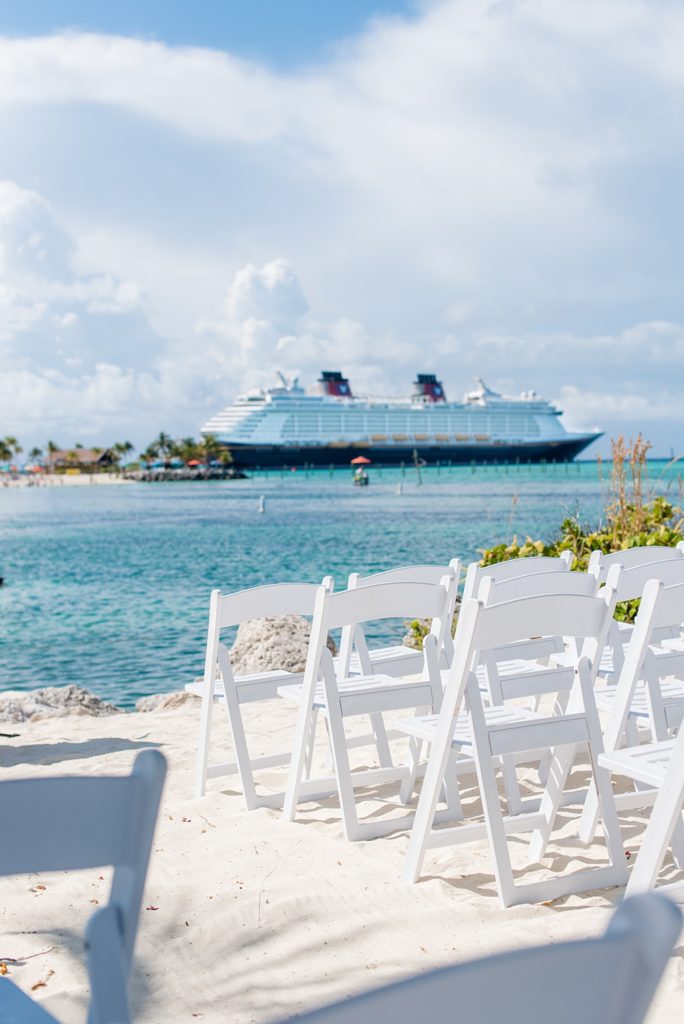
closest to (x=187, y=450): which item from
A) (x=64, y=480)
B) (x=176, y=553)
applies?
(x=64, y=480)

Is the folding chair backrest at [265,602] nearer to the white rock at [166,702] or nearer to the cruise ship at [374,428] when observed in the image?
the white rock at [166,702]

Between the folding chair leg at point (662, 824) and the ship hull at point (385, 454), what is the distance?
81692 millimetres

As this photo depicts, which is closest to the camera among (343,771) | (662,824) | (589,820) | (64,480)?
(662,824)

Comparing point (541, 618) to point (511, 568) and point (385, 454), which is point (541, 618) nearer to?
point (511, 568)

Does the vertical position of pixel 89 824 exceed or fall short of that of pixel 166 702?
it exceeds it

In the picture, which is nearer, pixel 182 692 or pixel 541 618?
pixel 541 618

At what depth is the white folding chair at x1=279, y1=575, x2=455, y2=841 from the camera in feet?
10.6

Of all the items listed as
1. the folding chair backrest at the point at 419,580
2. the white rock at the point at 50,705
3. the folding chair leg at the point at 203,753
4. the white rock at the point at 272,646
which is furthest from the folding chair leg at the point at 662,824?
the white rock at the point at 272,646

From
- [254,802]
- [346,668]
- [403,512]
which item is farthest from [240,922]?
[403,512]

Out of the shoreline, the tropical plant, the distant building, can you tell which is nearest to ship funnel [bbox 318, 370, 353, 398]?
the shoreline

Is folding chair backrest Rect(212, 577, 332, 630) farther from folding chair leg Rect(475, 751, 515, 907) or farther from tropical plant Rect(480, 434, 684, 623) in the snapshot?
tropical plant Rect(480, 434, 684, 623)

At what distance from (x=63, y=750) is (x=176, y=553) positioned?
20.8m

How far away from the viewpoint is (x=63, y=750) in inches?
194

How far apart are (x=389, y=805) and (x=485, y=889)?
0.90 metres
